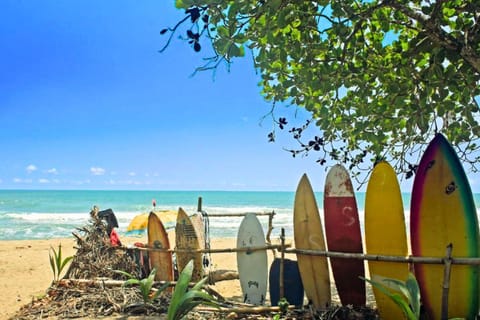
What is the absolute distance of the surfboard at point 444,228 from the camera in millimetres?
3209

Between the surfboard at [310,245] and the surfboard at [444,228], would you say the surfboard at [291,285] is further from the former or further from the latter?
the surfboard at [444,228]

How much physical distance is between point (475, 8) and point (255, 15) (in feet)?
8.08

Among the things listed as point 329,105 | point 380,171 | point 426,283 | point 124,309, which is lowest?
point 124,309

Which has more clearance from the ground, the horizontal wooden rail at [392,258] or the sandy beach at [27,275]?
the horizontal wooden rail at [392,258]

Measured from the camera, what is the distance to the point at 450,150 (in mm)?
3490

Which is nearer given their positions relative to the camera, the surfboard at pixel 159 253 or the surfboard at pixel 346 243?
the surfboard at pixel 346 243

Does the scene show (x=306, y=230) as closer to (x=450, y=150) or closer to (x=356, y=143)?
(x=450, y=150)

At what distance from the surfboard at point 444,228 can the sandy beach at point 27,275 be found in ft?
13.8

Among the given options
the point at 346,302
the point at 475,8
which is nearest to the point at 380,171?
the point at 346,302

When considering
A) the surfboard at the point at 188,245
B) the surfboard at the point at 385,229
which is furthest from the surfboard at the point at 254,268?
the surfboard at the point at 385,229

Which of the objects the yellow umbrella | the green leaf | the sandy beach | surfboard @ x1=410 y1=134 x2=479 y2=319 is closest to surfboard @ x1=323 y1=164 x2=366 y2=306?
surfboard @ x1=410 y1=134 x2=479 y2=319

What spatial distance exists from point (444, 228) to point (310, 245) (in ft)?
4.34

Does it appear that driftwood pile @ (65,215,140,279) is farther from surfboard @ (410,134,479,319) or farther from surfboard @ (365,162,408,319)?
surfboard @ (410,134,479,319)

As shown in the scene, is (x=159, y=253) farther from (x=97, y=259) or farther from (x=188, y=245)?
(x=97, y=259)
